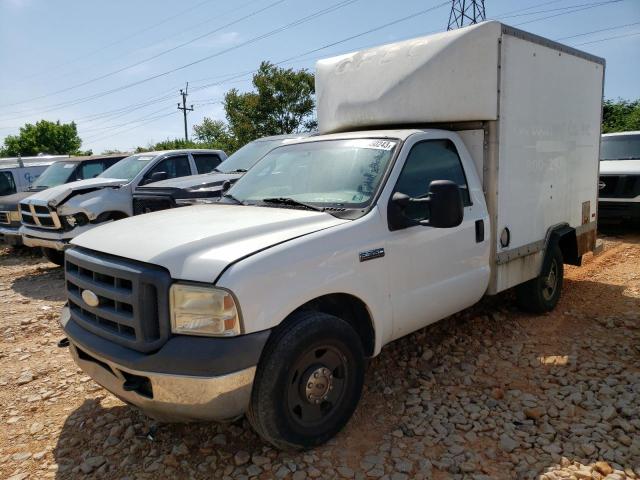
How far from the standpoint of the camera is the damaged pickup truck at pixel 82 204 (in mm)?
7902

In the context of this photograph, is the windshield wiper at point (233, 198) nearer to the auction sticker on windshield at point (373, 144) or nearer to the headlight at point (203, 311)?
the auction sticker on windshield at point (373, 144)

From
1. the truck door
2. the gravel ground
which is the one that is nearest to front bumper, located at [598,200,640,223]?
the gravel ground

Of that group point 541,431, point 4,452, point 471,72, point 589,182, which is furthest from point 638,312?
point 4,452

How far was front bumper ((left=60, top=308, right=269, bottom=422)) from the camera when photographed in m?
2.46

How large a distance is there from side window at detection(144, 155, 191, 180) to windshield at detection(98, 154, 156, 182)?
23cm

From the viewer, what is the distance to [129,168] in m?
9.23

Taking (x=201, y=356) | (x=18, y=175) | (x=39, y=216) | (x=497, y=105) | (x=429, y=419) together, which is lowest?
(x=429, y=419)

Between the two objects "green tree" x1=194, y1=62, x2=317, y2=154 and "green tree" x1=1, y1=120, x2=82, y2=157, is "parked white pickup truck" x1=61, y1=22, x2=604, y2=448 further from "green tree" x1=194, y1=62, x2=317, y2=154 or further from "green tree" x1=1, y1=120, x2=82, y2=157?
"green tree" x1=1, y1=120, x2=82, y2=157

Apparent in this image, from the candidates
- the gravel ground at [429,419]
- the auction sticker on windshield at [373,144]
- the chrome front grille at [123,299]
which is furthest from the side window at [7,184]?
the auction sticker on windshield at [373,144]

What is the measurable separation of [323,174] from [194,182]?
4541 millimetres

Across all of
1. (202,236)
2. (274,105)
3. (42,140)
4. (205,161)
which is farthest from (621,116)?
(42,140)

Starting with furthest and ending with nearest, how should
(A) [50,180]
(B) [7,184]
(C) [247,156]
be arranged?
(B) [7,184]
(A) [50,180]
(C) [247,156]

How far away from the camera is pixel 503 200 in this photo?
427 cm

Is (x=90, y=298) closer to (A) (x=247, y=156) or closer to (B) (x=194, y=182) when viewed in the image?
(B) (x=194, y=182)
